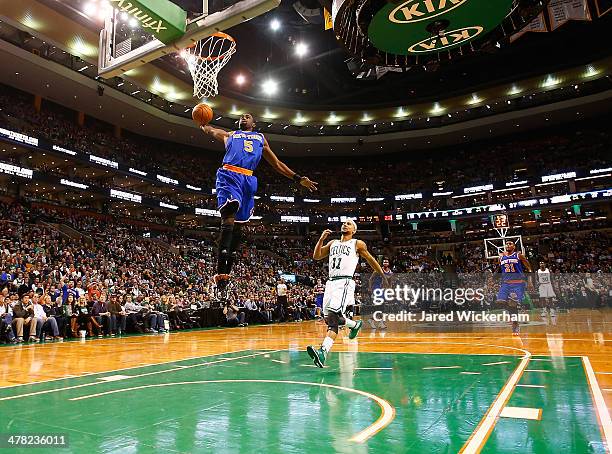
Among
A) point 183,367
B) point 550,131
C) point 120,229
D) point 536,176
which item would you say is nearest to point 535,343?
point 183,367

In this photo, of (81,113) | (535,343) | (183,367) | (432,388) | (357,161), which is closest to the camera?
(432,388)

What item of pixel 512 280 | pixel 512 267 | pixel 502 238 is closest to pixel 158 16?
pixel 512 280

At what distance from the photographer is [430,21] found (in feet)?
29.9

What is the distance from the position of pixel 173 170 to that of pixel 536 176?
30.1m

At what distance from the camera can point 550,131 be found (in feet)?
126

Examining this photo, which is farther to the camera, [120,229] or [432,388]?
[120,229]

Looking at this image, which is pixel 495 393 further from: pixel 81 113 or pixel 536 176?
pixel 536 176

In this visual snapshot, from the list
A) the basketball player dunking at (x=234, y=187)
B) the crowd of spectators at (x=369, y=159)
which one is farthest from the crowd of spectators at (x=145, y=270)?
the basketball player dunking at (x=234, y=187)

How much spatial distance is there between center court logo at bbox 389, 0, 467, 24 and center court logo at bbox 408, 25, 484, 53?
889 mm

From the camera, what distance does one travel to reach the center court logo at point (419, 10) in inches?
332

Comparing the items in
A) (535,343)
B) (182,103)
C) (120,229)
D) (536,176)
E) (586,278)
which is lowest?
→ (535,343)

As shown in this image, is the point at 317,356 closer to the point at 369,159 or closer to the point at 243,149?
the point at 243,149

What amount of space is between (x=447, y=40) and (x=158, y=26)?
6.86 metres

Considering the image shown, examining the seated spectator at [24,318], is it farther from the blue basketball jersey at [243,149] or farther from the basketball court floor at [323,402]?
the blue basketball jersey at [243,149]
